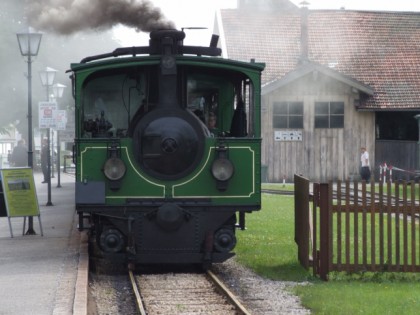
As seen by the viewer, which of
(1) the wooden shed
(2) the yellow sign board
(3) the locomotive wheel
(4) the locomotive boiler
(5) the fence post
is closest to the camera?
(5) the fence post

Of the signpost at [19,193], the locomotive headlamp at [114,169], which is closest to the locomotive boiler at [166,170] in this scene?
the locomotive headlamp at [114,169]

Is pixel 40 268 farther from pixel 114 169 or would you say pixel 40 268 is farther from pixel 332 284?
pixel 332 284

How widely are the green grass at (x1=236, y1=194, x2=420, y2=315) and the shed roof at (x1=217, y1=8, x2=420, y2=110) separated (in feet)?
75.5

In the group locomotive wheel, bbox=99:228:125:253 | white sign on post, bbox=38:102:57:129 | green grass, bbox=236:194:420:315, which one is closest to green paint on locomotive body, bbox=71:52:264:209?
locomotive wheel, bbox=99:228:125:253

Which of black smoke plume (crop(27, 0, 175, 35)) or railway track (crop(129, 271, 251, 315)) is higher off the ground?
black smoke plume (crop(27, 0, 175, 35))

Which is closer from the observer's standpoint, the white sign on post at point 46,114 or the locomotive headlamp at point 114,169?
the locomotive headlamp at point 114,169

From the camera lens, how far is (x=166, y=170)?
42.0 feet

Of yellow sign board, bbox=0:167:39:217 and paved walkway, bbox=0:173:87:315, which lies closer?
paved walkway, bbox=0:173:87:315

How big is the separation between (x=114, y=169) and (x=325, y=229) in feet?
9.15

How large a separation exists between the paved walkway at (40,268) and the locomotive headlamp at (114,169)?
127 cm

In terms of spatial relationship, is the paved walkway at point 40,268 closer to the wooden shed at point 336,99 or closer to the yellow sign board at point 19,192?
the yellow sign board at point 19,192

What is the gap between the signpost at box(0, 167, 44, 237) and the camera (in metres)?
17.4

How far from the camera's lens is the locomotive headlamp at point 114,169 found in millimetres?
12766

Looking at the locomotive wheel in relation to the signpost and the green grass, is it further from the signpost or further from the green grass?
the signpost
